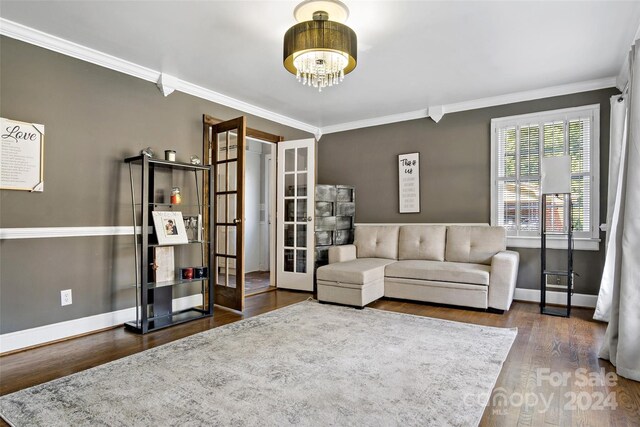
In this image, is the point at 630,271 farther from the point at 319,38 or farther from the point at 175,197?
the point at 175,197

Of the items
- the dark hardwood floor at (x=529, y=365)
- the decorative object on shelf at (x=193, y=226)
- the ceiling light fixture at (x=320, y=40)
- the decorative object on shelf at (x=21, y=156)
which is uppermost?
the ceiling light fixture at (x=320, y=40)

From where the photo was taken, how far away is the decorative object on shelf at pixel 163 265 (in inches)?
131

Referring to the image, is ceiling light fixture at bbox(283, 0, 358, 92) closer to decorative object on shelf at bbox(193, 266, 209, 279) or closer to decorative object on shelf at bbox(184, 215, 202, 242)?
decorative object on shelf at bbox(184, 215, 202, 242)

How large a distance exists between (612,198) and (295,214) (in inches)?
139

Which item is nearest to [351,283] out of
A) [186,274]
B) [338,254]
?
[338,254]

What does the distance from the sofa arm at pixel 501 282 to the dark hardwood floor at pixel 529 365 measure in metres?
0.13

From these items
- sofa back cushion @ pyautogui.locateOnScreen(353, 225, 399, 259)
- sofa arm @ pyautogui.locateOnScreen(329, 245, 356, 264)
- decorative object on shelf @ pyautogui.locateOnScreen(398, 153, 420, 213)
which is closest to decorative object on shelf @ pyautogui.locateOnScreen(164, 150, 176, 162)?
sofa arm @ pyautogui.locateOnScreen(329, 245, 356, 264)

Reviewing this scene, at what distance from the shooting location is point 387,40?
9.55 feet

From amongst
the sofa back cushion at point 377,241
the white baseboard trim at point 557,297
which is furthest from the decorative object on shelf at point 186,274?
the white baseboard trim at point 557,297

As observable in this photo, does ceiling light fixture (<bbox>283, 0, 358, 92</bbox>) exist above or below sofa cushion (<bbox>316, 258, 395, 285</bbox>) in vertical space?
above

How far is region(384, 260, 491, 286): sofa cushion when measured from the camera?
3730 millimetres

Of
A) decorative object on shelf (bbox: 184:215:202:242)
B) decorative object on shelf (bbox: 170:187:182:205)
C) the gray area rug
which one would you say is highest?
decorative object on shelf (bbox: 170:187:182:205)

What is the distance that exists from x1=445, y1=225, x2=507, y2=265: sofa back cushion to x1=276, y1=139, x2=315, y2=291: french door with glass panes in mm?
1782

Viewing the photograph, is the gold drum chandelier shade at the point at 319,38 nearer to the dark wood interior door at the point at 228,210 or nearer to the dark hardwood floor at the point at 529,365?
the dark wood interior door at the point at 228,210
